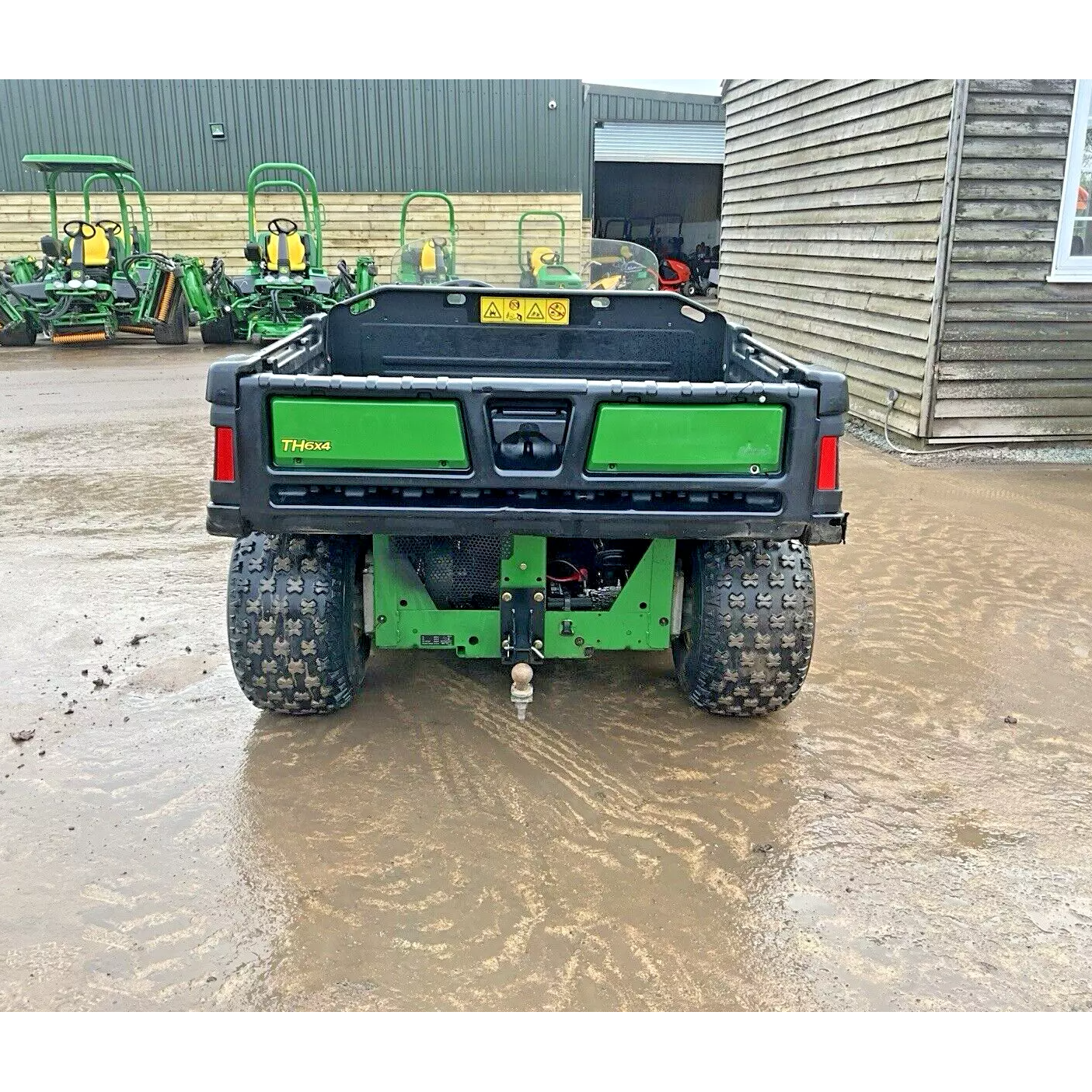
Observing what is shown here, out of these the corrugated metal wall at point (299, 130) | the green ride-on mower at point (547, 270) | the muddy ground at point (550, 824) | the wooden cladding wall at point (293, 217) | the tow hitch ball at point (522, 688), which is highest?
the corrugated metal wall at point (299, 130)

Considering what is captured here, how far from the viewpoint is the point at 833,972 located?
7.14 ft

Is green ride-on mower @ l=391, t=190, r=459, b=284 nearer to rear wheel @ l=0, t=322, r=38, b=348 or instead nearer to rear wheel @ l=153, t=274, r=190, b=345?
rear wheel @ l=153, t=274, r=190, b=345

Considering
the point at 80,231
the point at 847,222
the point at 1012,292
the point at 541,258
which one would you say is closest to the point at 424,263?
the point at 541,258

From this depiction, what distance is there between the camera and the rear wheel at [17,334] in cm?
1380


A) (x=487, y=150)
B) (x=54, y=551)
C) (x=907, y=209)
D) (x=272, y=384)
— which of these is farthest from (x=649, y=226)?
(x=272, y=384)

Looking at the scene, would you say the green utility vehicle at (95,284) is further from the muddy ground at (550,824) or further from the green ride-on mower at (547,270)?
the muddy ground at (550,824)

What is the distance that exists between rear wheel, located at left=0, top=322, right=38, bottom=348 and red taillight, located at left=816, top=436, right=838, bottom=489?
13857mm

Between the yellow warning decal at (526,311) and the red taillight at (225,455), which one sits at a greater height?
the yellow warning decal at (526,311)

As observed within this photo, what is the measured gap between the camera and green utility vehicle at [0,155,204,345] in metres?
13.1

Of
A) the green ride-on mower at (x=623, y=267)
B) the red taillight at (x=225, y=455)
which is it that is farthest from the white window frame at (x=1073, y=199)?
the red taillight at (x=225, y=455)

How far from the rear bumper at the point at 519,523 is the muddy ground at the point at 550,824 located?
0.73m

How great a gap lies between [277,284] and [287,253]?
39 centimetres

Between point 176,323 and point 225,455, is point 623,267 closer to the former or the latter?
point 225,455

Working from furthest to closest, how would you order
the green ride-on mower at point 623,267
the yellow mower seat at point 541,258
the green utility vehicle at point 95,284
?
the green utility vehicle at point 95,284, the yellow mower seat at point 541,258, the green ride-on mower at point 623,267
